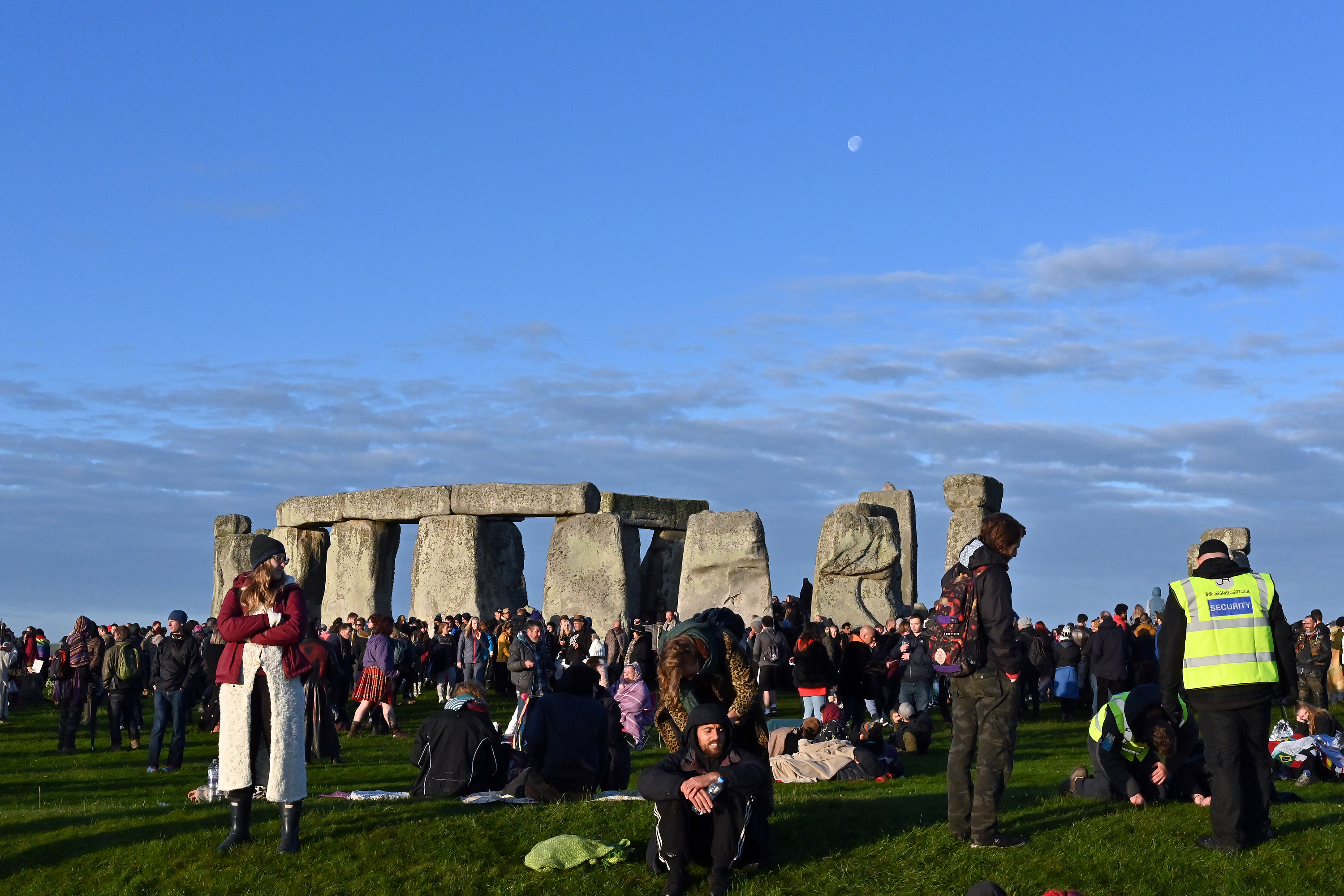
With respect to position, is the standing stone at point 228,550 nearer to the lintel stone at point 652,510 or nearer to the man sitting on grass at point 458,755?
the lintel stone at point 652,510

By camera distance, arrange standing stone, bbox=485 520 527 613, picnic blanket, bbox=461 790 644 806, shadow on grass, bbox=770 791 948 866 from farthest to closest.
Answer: standing stone, bbox=485 520 527 613 < picnic blanket, bbox=461 790 644 806 < shadow on grass, bbox=770 791 948 866

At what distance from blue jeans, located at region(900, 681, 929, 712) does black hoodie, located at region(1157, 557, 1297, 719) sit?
808 centimetres

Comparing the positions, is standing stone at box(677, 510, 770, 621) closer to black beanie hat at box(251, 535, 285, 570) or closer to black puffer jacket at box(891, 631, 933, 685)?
black puffer jacket at box(891, 631, 933, 685)

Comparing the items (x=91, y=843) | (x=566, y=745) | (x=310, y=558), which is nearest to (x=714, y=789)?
(x=566, y=745)

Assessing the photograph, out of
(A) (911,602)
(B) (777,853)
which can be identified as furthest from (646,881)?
(A) (911,602)

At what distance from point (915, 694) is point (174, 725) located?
7869 mm

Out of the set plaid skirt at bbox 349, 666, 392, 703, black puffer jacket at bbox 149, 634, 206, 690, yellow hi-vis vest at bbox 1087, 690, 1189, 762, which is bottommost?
yellow hi-vis vest at bbox 1087, 690, 1189, 762

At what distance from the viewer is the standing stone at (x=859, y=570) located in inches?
958

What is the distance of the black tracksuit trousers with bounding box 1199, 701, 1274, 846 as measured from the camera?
7.87 m

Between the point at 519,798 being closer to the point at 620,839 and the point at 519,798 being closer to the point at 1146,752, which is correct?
the point at 620,839

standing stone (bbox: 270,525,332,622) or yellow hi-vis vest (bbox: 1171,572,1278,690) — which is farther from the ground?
standing stone (bbox: 270,525,332,622)

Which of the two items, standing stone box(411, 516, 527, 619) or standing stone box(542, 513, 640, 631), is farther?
standing stone box(411, 516, 527, 619)

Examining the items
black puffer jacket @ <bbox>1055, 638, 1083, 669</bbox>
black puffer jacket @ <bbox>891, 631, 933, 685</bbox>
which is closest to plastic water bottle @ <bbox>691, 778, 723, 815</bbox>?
black puffer jacket @ <bbox>891, 631, 933, 685</bbox>

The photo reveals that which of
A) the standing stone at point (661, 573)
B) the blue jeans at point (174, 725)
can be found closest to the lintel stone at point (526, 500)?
the standing stone at point (661, 573)
